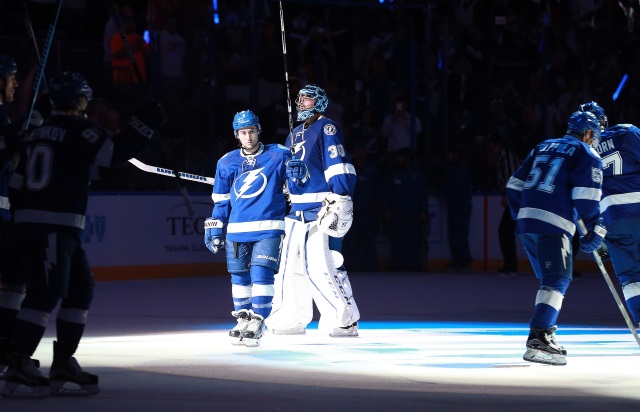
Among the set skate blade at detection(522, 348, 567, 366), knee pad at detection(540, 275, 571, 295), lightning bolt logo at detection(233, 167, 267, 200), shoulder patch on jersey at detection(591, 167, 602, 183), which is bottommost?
skate blade at detection(522, 348, 567, 366)

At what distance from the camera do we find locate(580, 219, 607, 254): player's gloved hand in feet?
28.7

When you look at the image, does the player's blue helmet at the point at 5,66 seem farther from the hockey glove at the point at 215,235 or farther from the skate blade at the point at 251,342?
the skate blade at the point at 251,342

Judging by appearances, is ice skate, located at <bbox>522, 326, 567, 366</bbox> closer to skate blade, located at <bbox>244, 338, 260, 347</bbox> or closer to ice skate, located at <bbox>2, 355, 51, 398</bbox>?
skate blade, located at <bbox>244, 338, 260, 347</bbox>

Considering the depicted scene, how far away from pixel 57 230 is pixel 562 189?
338 centimetres

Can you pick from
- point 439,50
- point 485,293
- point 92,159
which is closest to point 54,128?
point 92,159

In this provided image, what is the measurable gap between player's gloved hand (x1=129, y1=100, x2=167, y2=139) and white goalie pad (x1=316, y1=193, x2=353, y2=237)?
11.2ft

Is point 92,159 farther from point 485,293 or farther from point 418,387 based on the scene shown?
point 485,293

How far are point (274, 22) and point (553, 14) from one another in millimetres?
4584

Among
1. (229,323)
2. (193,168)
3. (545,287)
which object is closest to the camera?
(545,287)

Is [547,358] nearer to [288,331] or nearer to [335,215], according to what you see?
[335,215]

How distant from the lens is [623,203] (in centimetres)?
958

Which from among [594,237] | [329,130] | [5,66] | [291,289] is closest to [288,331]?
[291,289]

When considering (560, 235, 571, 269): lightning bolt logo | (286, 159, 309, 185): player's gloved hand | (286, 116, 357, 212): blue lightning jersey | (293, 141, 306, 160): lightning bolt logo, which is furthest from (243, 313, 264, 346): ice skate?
(560, 235, 571, 269): lightning bolt logo

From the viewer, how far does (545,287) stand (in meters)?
8.72
